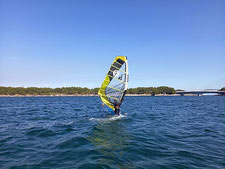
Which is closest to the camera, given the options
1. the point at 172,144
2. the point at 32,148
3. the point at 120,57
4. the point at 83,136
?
the point at 32,148

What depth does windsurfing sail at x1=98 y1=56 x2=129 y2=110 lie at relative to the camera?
16.4 metres

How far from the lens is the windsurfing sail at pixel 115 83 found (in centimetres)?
1641

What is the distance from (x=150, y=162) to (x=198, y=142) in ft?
15.2

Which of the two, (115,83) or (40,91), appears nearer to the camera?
(115,83)

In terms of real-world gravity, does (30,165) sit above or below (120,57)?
below

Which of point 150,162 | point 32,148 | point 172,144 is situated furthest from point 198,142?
point 32,148

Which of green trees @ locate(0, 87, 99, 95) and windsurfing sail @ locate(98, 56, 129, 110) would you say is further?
green trees @ locate(0, 87, 99, 95)

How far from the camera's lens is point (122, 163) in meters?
5.81

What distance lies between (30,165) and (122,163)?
12.7ft

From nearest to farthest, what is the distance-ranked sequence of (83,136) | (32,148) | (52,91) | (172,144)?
(32,148), (172,144), (83,136), (52,91)

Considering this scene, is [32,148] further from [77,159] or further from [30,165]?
[77,159]

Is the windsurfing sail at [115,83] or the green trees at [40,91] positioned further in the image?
the green trees at [40,91]

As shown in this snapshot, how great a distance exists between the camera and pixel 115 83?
57.2 ft

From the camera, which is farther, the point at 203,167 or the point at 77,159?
the point at 77,159
